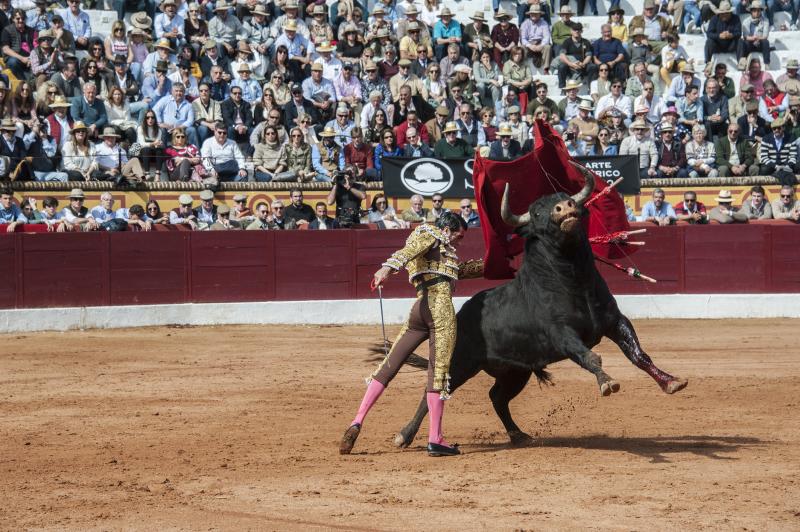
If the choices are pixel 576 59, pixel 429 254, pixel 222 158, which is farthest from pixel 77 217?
pixel 429 254

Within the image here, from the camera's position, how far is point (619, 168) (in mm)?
15531

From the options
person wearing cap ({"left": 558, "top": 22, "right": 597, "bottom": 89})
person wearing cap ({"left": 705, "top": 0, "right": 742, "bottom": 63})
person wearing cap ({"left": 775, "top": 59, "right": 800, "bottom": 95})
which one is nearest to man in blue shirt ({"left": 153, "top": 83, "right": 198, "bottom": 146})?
person wearing cap ({"left": 558, "top": 22, "right": 597, "bottom": 89})

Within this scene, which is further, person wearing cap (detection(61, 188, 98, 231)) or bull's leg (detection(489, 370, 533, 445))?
person wearing cap (detection(61, 188, 98, 231))

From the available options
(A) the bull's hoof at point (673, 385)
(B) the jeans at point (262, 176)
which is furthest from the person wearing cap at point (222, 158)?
(A) the bull's hoof at point (673, 385)

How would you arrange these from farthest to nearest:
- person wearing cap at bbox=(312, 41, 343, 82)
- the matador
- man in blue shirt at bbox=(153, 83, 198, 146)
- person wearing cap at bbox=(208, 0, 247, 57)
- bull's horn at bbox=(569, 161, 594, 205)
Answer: person wearing cap at bbox=(208, 0, 247, 57), person wearing cap at bbox=(312, 41, 343, 82), man in blue shirt at bbox=(153, 83, 198, 146), the matador, bull's horn at bbox=(569, 161, 594, 205)

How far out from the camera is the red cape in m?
7.52

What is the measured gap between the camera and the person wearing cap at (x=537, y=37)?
18.0 m

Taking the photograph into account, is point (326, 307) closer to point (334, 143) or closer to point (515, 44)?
point (334, 143)

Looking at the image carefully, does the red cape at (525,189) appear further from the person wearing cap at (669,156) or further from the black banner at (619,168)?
the person wearing cap at (669,156)

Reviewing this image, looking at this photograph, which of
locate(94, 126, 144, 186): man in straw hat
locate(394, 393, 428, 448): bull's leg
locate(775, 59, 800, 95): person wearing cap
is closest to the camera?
locate(394, 393, 428, 448): bull's leg

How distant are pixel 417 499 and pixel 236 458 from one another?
1.50 metres

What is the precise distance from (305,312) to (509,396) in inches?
289

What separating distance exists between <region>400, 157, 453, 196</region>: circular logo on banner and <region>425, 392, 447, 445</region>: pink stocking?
8329 millimetres

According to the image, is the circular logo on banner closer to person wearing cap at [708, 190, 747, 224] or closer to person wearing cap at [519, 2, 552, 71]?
person wearing cap at [708, 190, 747, 224]
